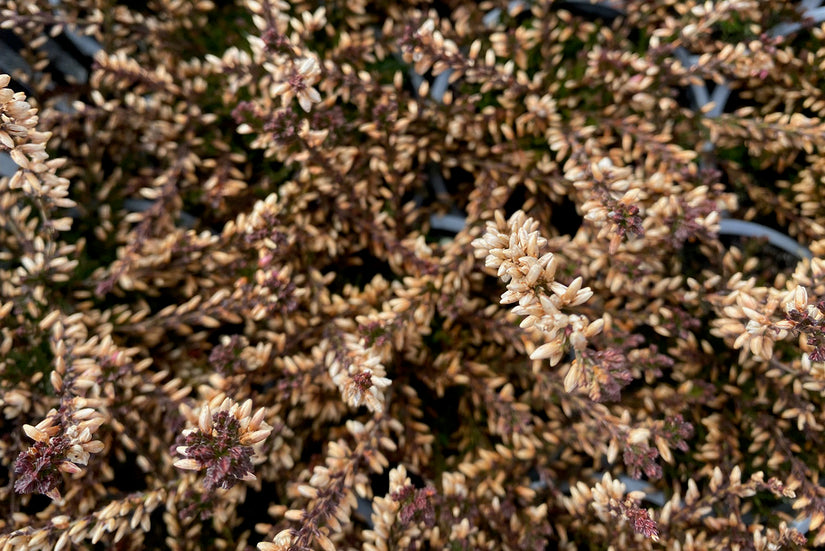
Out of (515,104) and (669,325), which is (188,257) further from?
(669,325)

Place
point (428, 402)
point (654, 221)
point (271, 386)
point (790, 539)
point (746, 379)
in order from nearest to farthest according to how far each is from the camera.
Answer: point (790, 539)
point (654, 221)
point (746, 379)
point (271, 386)
point (428, 402)

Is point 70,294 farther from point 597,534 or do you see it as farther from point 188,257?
point 597,534

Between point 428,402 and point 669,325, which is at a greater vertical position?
point 669,325

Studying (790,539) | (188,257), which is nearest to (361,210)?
(188,257)

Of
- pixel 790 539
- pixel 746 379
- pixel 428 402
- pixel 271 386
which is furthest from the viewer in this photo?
pixel 428 402

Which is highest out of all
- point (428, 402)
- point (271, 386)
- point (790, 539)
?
point (790, 539)

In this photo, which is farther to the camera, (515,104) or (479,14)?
(479,14)

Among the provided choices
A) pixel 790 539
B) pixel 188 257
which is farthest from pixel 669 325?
pixel 188 257
